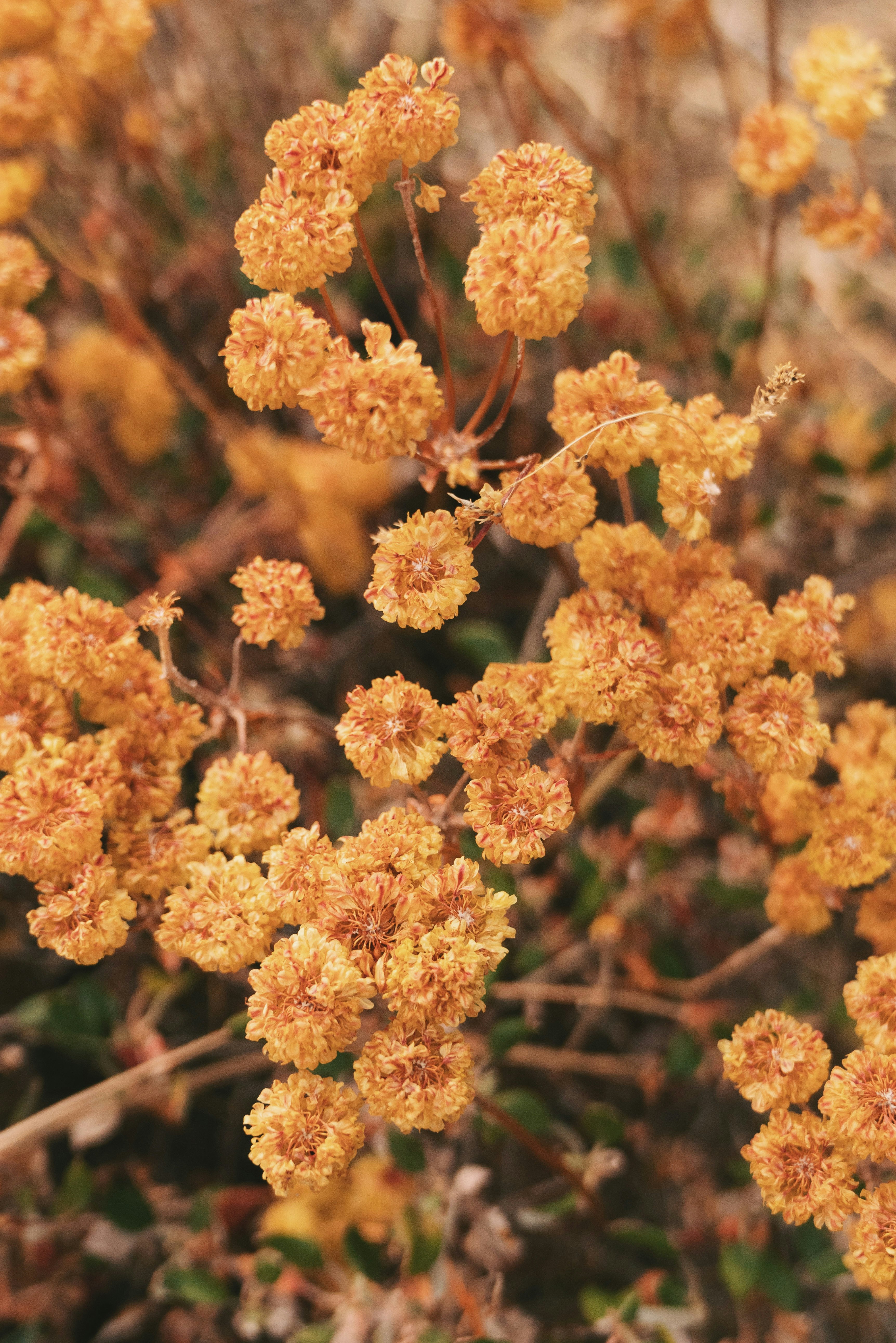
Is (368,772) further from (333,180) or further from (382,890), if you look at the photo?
(333,180)

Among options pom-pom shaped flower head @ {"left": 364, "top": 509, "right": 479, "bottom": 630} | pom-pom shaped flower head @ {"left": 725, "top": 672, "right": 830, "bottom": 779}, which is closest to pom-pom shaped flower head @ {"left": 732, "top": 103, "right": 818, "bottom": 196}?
pom-pom shaped flower head @ {"left": 725, "top": 672, "right": 830, "bottom": 779}

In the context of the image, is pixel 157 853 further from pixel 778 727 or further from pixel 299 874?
pixel 778 727

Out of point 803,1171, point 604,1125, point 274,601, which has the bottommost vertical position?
point 604,1125

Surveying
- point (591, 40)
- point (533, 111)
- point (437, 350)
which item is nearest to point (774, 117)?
point (437, 350)

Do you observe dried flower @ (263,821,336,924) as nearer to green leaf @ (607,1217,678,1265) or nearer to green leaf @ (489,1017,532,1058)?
green leaf @ (489,1017,532,1058)

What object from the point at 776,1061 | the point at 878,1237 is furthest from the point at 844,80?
the point at 878,1237

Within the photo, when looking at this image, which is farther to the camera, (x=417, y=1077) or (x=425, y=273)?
(x=425, y=273)
